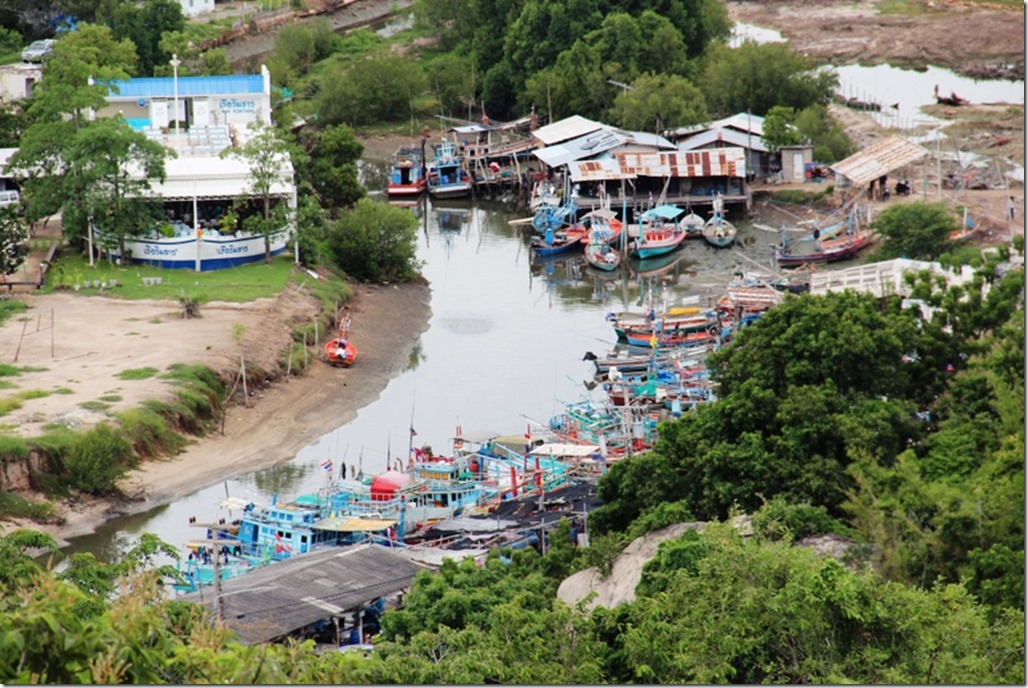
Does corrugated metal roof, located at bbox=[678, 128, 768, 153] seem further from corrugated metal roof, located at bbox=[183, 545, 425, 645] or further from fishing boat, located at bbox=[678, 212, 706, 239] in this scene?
corrugated metal roof, located at bbox=[183, 545, 425, 645]

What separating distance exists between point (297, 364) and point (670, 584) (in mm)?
26070

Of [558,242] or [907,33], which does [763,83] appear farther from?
[907,33]

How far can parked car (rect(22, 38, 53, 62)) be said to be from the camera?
276 feet

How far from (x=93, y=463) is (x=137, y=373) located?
6320 mm

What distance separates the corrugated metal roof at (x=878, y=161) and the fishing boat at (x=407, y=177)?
55.9 feet

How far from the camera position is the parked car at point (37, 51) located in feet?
276

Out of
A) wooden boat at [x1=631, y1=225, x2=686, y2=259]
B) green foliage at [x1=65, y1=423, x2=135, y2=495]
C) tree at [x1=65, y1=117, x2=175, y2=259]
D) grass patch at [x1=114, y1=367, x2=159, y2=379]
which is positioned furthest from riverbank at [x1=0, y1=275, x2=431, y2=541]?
wooden boat at [x1=631, y1=225, x2=686, y2=259]

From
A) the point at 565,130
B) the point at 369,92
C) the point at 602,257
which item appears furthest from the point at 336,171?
the point at 369,92

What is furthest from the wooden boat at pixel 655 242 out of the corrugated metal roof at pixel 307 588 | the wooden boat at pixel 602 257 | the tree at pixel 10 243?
the corrugated metal roof at pixel 307 588

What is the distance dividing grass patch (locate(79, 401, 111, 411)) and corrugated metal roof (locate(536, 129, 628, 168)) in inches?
1290

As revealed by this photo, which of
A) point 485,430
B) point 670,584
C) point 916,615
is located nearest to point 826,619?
point 916,615

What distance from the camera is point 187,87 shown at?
240 ft

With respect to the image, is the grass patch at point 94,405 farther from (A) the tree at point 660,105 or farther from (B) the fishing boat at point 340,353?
(A) the tree at point 660,105

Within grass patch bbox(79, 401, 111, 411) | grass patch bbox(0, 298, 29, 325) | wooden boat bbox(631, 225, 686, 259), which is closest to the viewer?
grass patch bbox(79, 401, 111, 411)
